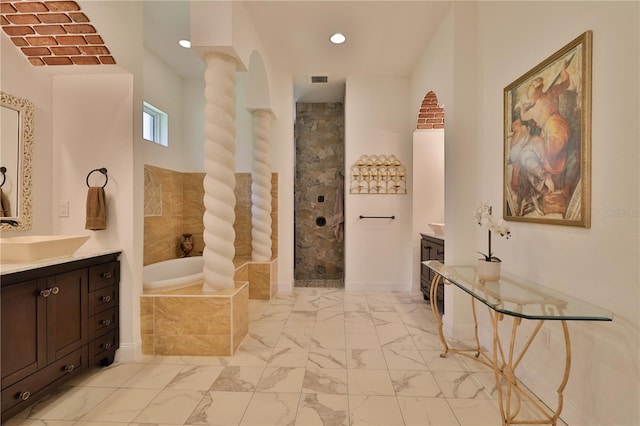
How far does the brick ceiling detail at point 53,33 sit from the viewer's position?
6.40 ft

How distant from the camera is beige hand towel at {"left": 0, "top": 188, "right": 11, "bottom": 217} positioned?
191 centimetres

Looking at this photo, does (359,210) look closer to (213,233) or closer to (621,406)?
(213,233)

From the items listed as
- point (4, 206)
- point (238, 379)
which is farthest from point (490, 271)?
point (4, 206)

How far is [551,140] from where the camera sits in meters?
1.74

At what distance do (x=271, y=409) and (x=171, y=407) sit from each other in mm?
599

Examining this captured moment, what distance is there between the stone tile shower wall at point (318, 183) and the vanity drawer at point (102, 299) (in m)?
3.25

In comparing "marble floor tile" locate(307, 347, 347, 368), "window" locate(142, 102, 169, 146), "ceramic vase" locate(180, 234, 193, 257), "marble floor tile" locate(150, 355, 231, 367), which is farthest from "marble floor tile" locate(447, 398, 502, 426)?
"window" locate(142, 102, 169, 146)

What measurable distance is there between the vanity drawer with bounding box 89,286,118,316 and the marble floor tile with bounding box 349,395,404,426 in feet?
6.05

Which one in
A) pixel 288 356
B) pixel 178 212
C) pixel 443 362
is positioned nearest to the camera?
pixel 443 362

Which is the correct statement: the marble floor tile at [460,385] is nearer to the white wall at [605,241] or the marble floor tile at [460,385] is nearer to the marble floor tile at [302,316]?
the white wall at [605,241]

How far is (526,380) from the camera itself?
6.46 ft

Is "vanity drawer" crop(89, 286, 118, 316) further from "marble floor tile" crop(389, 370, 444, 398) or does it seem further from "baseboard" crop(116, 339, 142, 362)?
"marble floor tile" crop(389, 370, 444, 398)

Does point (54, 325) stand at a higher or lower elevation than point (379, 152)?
lower

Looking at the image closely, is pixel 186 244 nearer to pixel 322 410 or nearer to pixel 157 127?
pixel 157 127
